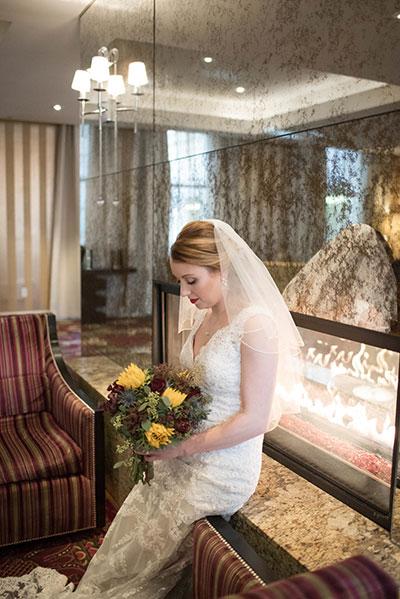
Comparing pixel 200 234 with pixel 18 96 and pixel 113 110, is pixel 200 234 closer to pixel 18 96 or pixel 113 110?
pixel 113 110

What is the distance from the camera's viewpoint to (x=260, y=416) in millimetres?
1799

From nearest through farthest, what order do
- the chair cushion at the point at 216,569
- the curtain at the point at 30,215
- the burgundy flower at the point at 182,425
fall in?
the chair cushion at the point at 216,569 → the burgundy flower at the point at 182,425 → the curtain at the point at 30,215

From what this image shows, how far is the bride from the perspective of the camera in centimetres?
181

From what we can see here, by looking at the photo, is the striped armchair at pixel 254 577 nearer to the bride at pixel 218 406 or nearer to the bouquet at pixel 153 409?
the bride at pixel 218 406

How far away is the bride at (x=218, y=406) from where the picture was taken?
181cm

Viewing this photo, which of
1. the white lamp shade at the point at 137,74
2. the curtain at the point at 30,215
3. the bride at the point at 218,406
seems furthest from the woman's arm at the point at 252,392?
the curtain at the point at 30,215

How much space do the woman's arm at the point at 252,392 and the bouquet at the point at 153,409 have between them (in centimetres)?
11

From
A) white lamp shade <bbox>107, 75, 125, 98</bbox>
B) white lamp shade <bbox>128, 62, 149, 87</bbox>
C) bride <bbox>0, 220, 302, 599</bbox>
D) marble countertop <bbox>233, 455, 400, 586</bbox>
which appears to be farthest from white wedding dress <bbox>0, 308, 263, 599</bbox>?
white lamp shade <bbox>107, 75, 125, 98</bbox>

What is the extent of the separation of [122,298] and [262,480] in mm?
1963

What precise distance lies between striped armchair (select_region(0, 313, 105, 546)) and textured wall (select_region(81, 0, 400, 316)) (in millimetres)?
803

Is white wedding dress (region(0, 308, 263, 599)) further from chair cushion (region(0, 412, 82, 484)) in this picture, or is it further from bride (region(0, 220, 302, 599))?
chair cushion (region(0, 412, 82, 484))

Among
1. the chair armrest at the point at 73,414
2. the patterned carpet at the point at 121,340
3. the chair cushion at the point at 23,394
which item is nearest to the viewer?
the chair armrest at the point at 73,414

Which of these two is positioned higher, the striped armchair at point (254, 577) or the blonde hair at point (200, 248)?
the blonde hair at point (200, 248)

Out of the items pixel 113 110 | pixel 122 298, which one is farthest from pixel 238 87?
pixel 122 298
